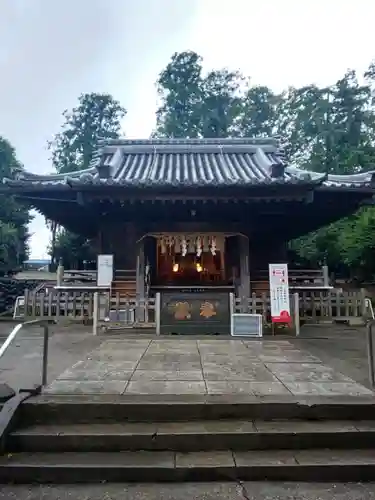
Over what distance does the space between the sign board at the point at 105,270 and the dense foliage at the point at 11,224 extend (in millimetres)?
8923

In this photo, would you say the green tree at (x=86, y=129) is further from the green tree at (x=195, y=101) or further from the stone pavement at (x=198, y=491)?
the stone pavement at (x=198, y=491)

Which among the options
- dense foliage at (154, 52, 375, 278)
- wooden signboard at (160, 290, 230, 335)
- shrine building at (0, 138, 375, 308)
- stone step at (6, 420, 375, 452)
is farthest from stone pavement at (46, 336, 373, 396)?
dense foliage at (154, 52, 375, 278)

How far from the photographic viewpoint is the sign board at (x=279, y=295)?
328 inches

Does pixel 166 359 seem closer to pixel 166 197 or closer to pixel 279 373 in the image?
pixel 279 373

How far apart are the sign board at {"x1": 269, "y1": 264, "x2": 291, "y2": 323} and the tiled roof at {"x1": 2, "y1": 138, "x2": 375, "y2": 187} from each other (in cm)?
201

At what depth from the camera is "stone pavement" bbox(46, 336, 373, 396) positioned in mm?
4184

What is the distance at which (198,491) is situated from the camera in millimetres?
2834

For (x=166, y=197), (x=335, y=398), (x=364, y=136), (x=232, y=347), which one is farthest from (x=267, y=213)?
(x=364, y=136)

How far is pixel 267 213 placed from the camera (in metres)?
10.2

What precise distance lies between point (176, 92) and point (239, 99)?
554 cm

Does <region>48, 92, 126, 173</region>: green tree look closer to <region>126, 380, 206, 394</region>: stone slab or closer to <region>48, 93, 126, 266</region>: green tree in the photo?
<region>48, 93, 126, 266</region>: green tree

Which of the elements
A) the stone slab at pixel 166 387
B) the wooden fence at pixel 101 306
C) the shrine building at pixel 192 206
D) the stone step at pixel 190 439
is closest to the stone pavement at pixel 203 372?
the stone slab at pixel 166 387

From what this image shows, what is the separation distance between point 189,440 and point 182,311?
211 inches

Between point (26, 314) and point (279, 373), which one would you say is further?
point (26, 314)
